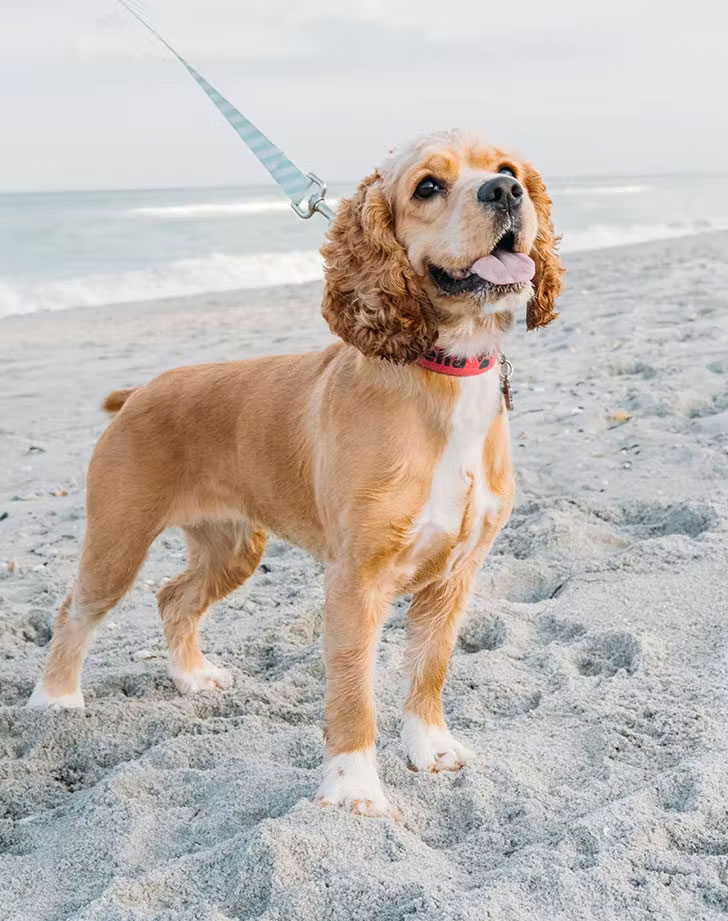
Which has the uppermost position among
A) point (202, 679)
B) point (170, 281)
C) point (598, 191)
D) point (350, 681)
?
point (350, 681)

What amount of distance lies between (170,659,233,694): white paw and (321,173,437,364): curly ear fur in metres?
1.62

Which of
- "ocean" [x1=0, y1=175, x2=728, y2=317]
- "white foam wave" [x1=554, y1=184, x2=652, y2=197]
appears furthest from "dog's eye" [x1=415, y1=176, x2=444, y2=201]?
"white foam wave" [x1=554, y1=184, x2=652, y2=197]

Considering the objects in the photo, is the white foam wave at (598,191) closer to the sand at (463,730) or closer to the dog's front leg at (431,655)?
the sand at (463,730)

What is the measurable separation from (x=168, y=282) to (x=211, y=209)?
26.3 m

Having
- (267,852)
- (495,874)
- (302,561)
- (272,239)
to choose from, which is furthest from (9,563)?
(272,239)

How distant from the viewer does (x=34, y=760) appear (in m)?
3.60

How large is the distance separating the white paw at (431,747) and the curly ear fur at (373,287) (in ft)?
4.00

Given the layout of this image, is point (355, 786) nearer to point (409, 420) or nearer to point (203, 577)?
point (409, 420)

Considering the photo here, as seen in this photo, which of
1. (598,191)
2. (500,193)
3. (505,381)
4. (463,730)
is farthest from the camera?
(598,191)

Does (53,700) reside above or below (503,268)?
below

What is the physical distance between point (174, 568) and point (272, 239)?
22.4 metres

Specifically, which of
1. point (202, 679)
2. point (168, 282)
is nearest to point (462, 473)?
point (202, 679)

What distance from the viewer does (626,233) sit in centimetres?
2839

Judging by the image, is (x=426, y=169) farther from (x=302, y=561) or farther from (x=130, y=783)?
(x=302, y=561)
